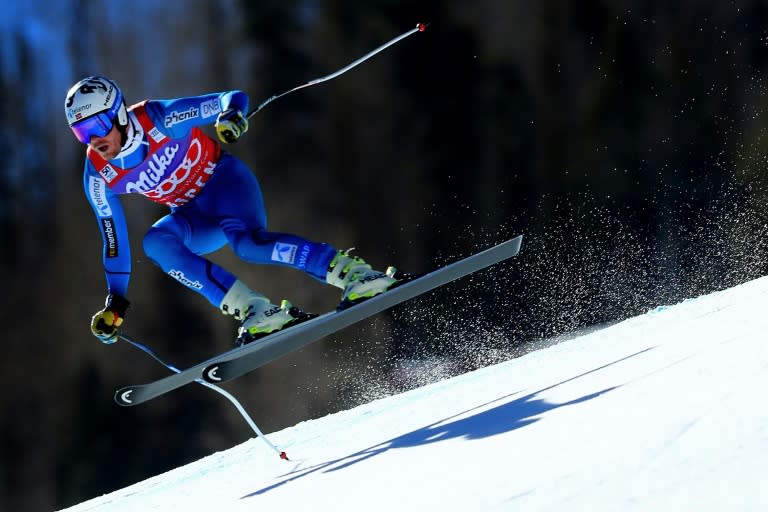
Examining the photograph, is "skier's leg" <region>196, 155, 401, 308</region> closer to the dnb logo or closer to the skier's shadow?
the dnb logo

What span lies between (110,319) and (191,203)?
559 millimetres

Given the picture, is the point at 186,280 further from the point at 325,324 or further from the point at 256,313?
the point at 325,324

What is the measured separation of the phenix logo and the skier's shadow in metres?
1.36

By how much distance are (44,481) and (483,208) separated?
5.63 m

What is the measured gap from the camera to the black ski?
9.98 feet

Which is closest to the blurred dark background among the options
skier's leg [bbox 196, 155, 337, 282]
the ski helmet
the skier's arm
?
skier's leg [bbox 196, 155, 337, 282]

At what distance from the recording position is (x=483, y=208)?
7.33m

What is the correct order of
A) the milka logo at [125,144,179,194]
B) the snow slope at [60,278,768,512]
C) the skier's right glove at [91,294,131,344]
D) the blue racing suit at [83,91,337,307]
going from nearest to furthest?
the snow slope at [60,278,768,512] → the blue racing suit at [83,91,337,307] → the milka logo at [125,144,179,194] → the skier's right glove at [91,294,131,344]

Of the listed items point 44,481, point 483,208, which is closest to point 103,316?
point 483,208

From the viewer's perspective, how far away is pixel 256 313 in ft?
10.6

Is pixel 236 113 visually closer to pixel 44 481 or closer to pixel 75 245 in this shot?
pixel 75 245

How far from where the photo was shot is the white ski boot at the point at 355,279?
3.13m

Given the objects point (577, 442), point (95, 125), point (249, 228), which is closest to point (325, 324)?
point (249, 228)

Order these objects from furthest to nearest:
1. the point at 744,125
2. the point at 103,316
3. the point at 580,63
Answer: the point at 580,63, the point at 744,125, the point at 103,316
